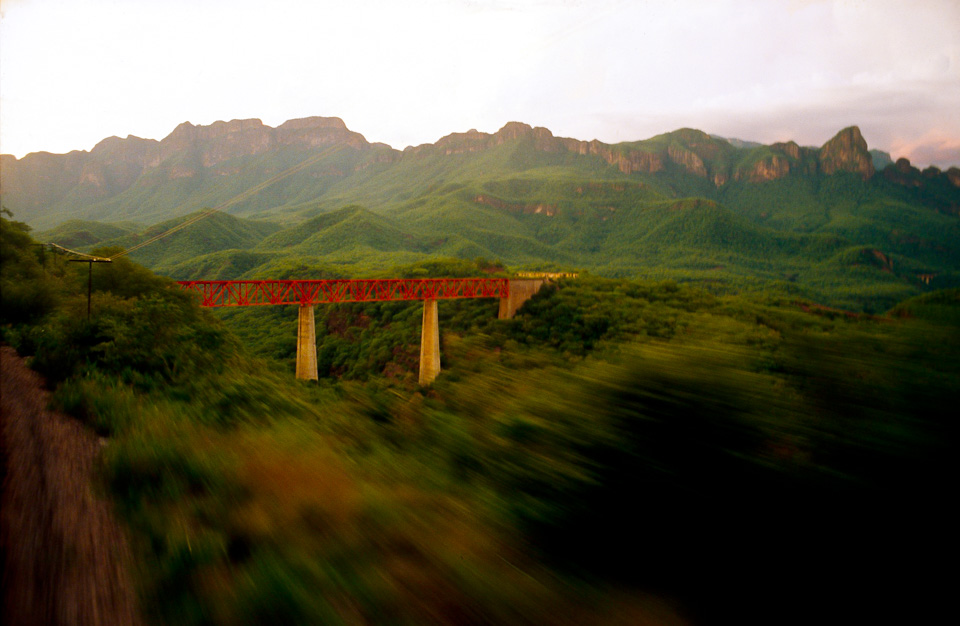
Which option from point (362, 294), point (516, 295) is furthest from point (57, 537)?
point (516, 295)

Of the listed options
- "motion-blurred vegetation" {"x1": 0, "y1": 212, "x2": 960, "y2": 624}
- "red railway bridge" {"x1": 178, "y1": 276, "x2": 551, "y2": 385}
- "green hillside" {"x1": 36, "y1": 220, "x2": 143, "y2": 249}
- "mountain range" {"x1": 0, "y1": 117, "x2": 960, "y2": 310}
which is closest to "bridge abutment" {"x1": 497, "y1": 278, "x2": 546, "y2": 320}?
"red railway bridge" {"x1": 178, "y1": 276, "x2": 551, "y2": 385}

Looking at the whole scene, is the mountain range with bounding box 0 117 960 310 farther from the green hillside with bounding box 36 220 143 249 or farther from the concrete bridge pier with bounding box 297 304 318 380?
the concrete bridge pier with bounding box 297 304 318 380

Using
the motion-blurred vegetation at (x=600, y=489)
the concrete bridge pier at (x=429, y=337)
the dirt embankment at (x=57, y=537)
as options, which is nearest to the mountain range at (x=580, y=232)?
the concrete bridge pier at (x=429, y=337)

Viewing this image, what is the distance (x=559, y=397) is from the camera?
2.72 meters

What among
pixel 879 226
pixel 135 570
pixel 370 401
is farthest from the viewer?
pixel 879 226

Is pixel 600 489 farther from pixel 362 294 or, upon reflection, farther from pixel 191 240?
pixel 191 240

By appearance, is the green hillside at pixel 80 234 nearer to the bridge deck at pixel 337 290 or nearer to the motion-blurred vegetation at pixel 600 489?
the bridge deck at pixel 337 290

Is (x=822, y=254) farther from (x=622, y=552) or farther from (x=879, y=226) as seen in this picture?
(x=622, y=552)

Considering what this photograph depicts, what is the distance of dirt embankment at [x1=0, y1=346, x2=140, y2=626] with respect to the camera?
1.88m

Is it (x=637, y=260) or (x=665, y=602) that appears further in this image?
(x=637, y=260)

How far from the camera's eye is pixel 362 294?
29641mm

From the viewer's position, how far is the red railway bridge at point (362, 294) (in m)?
24.7

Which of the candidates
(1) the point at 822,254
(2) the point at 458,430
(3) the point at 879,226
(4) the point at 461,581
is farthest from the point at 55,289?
(3) the point at 879,226

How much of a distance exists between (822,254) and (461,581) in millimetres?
175533
